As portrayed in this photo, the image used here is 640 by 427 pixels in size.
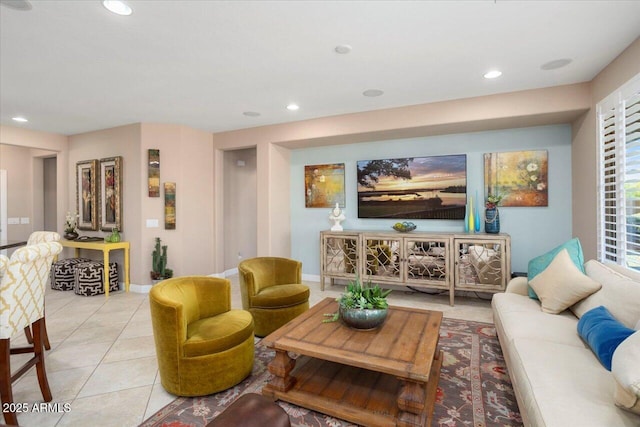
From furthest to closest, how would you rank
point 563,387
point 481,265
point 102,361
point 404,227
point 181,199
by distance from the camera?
point 181,199, point 404,227, point 481,265, point 102,361, point 563,387

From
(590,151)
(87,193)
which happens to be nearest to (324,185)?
(590,151)

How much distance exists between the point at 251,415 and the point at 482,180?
420 centimetres

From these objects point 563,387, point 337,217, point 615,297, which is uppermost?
point 337,217

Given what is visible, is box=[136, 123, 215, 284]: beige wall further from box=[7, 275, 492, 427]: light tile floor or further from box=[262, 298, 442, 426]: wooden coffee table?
box=[262, 298, 442, 426]: wooden coffee table

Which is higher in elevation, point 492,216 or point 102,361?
point 492,216

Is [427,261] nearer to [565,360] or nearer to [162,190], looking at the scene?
[565,360]

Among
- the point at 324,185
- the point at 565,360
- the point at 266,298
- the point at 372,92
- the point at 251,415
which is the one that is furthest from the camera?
the point at 324,185

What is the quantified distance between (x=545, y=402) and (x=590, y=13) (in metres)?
2.49

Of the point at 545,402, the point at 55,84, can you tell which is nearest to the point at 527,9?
the point at 545,402

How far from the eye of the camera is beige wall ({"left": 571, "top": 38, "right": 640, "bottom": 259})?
8.81 ft

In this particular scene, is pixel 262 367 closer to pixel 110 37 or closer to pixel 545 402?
pixel 545 402

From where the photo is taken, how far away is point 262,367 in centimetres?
254

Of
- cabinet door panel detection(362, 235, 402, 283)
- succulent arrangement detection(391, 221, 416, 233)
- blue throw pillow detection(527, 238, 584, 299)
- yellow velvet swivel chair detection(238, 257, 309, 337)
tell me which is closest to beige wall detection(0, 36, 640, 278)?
blue throw pillow detection(527, 238, 584, 299)

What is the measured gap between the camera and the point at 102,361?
2680 millimetres
